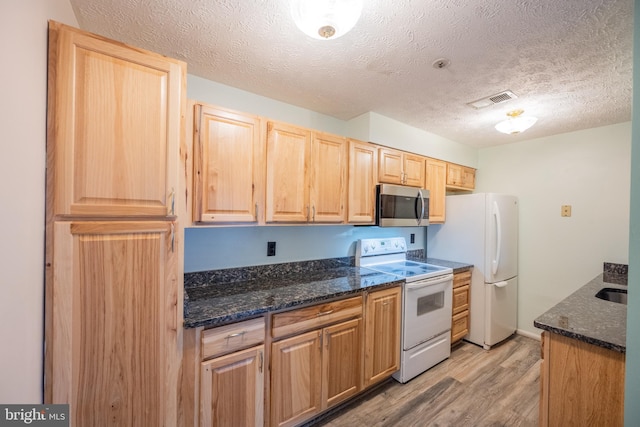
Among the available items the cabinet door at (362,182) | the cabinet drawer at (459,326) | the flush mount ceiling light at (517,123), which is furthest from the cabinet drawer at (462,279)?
the flush mount ceiling light at (517,123)

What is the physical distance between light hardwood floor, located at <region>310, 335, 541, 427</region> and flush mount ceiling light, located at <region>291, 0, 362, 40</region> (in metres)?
2.34

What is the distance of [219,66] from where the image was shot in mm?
1725

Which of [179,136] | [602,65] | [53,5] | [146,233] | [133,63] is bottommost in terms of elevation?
[146,233]

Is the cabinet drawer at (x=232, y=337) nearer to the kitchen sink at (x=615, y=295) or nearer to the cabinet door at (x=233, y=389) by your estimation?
the cabinet door at (x=233, y=389)

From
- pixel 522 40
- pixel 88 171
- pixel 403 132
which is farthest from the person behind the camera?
pixel 403 132

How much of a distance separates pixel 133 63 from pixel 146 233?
0.73 meters

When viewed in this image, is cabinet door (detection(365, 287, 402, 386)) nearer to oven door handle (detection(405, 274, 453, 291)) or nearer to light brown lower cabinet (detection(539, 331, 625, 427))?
oven door handle (detection(405, 274, 453, 291))

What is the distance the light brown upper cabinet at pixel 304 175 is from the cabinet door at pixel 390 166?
1.48 feet

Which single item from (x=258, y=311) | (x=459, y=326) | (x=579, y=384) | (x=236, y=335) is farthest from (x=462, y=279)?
(x=236, y=335)

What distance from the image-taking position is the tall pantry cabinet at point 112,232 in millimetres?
960

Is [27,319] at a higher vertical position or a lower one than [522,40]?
lower

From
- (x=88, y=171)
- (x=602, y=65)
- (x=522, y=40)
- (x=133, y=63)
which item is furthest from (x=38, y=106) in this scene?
(x=602, y=65)

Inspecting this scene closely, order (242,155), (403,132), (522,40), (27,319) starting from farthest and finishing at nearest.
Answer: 1. (403,132)
2. (242,155)
3. (522,40)
4. (27,319)

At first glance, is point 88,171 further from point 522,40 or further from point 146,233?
point 522,40
